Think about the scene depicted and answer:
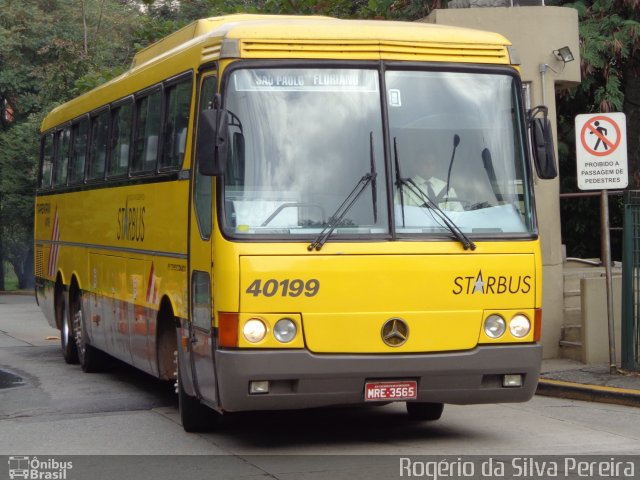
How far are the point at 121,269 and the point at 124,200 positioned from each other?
0.74 m

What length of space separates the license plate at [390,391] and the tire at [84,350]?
7.12 meters

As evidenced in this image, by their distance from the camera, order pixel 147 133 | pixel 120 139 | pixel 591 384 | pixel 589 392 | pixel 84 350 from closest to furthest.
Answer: pixel 147 133 → pixel 589 392 → pixel 591 384 → pixel 120 139 → pixel 84 350

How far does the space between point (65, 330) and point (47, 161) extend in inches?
119

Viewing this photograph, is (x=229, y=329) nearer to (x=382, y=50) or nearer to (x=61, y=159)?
(x=382, y=50)

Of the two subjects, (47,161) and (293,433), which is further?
(47,161)

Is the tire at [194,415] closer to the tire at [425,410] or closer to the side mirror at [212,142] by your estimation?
the tire at [425,410]

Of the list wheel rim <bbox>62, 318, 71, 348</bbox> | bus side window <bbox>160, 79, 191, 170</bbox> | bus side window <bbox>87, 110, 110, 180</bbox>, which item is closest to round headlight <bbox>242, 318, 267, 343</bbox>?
bus side window <bbox>160, 79, 191, 170</bbox>

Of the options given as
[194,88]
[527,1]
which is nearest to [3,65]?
[527,1]

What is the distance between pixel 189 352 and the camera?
10.3 metres

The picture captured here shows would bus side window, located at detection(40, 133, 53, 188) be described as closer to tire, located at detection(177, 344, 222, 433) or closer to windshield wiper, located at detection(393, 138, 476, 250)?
tire, located at detection(177, 344, 222, 433)

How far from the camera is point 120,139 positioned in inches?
538

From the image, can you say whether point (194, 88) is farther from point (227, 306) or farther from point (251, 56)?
point (227, 306)

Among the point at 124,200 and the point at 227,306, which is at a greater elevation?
the point at 124,200

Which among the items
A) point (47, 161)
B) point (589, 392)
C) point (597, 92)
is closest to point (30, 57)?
point (47, 161)
